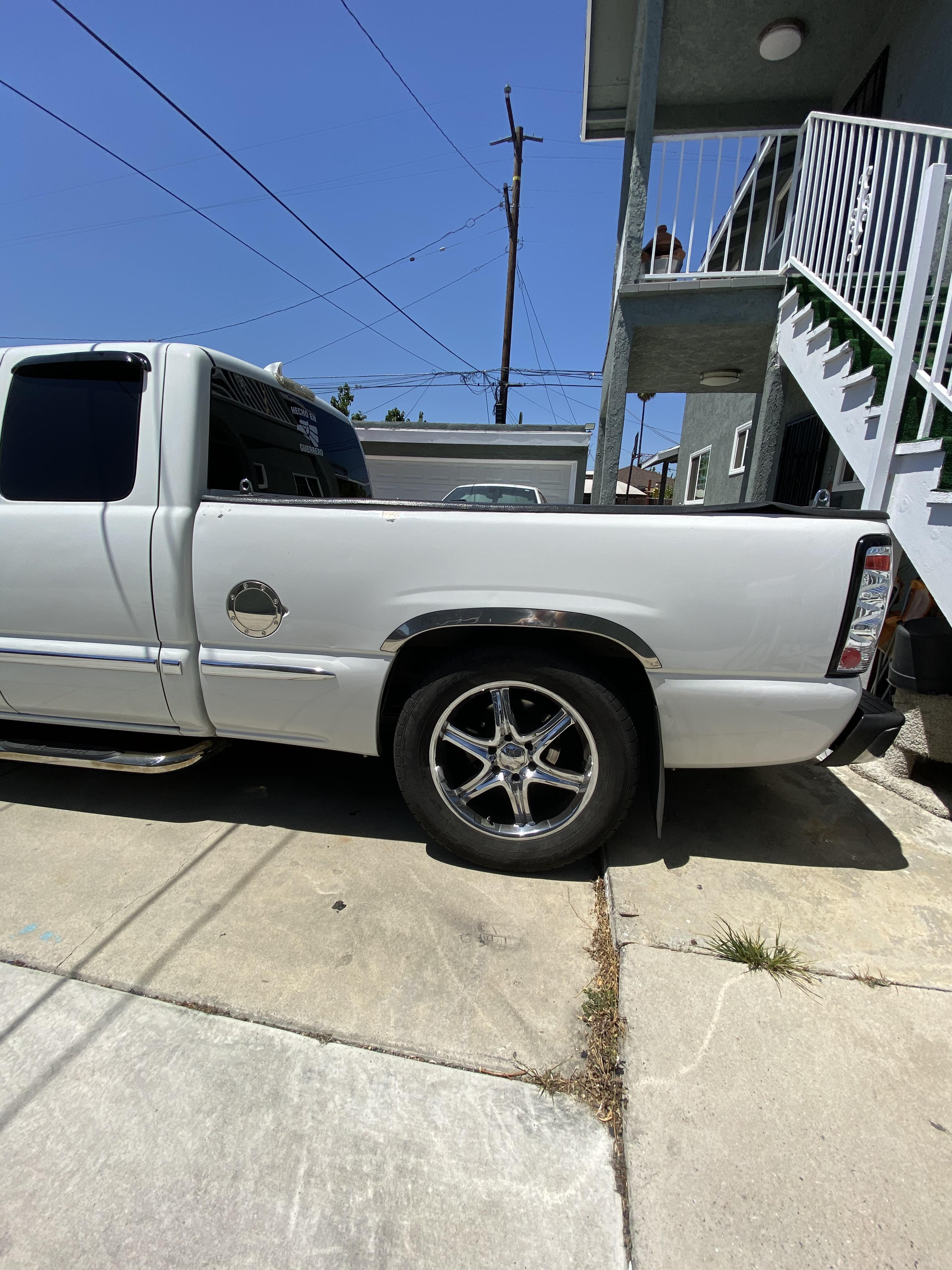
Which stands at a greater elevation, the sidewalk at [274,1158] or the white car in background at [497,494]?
the white car in background at [497,494]

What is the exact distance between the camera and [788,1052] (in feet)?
5.07

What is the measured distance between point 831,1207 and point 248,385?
10.6 feet

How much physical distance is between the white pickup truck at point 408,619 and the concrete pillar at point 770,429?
13.5 feet

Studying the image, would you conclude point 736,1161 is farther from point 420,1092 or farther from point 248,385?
point 248,385

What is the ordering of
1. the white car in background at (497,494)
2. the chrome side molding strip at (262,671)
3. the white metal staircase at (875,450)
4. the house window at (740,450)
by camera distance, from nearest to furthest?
the chrome side molding strip at (262,671)
the white metal staircase at (875,450)
the house window at (740,450)
the white car in background at (497,494)

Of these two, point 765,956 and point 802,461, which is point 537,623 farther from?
point 802,461

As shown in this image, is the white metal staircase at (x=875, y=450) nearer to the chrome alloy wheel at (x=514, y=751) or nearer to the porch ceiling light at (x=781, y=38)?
the chrome alloy wheel at (x=514, y=751)

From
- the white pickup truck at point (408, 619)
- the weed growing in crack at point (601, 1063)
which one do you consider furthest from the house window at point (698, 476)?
the weed growing in crack at point (601, 1063)

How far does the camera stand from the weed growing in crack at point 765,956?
1779 millimetres

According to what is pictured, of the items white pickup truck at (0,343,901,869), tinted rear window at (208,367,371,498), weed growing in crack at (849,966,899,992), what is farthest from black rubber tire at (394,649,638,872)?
tinted rear window at (208,367,371,498)

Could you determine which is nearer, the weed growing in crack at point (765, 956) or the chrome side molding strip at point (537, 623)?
the weed growing in crack at point (765, 956)

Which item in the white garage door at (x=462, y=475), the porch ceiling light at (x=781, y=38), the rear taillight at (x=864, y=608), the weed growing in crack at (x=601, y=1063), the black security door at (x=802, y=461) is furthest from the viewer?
the white garage door at (x=462, y=475)

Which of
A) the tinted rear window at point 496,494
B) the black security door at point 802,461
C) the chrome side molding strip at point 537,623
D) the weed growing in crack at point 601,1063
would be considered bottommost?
the weed growing in crack at point 601,1063

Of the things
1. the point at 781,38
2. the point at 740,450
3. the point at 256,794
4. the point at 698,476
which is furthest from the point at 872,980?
the point at 698,476
